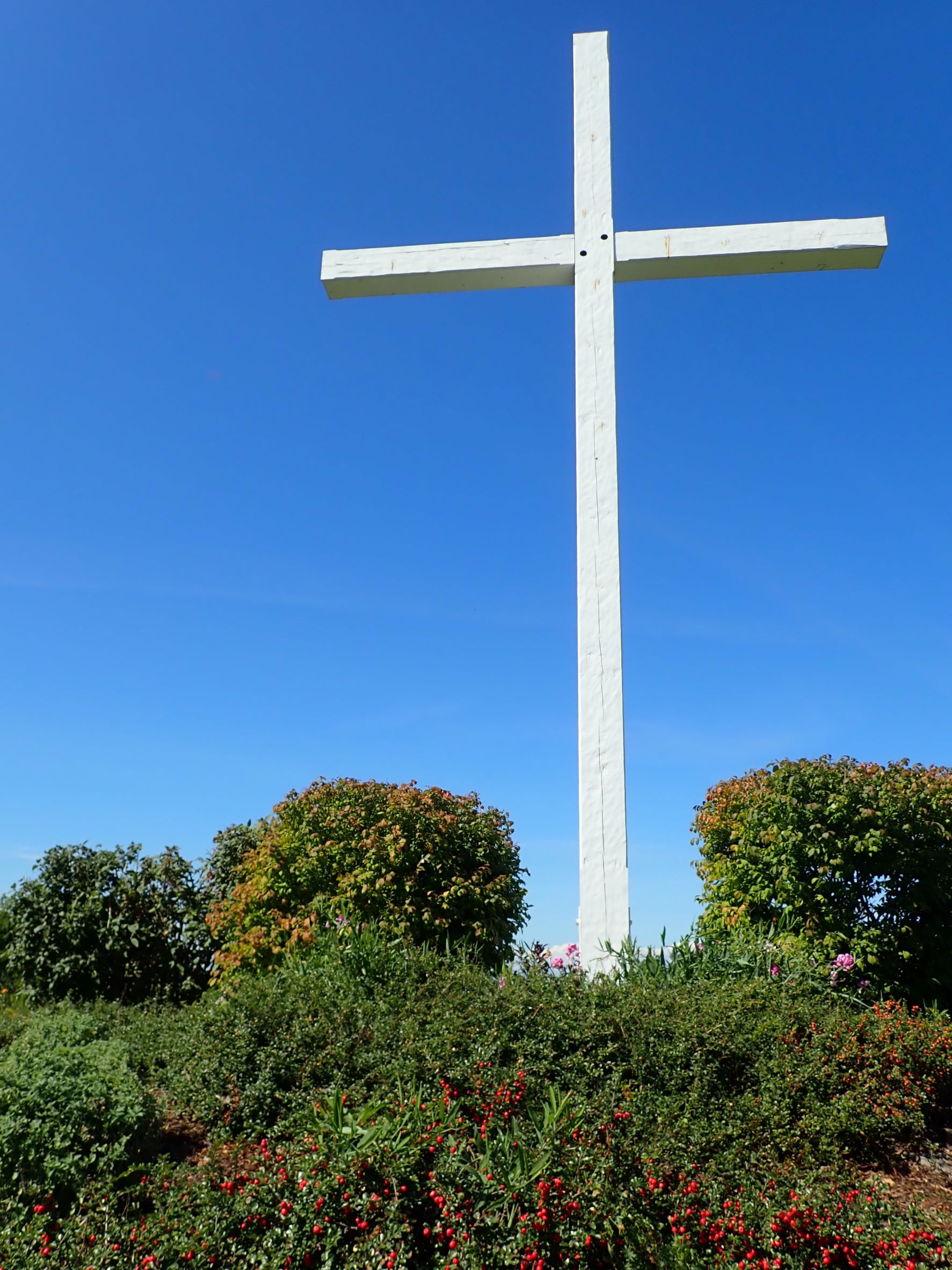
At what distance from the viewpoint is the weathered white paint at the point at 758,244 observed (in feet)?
19.3

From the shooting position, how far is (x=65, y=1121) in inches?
142

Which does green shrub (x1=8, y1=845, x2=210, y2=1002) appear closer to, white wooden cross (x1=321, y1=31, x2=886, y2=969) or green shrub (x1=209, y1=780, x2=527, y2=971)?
green shrub (x1=209, y1=780, x2=527, y2=971)

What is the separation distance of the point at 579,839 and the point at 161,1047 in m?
2.64

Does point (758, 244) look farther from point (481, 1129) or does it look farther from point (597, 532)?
point (481, 1129)

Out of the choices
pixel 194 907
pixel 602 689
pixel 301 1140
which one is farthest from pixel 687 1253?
pixel 194 907

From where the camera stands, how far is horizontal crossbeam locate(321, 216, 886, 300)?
233 inches

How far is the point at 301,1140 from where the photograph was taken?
334 cm

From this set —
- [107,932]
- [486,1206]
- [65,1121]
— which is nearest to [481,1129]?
[486,1206]

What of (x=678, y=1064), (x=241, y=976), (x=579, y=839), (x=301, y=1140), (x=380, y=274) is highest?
(x=380, y=274)

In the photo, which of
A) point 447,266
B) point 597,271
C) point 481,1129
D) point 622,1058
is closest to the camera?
Result: point 481,1129

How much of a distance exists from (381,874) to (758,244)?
17.2ft

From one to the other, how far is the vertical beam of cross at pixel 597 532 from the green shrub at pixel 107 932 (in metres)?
5.29

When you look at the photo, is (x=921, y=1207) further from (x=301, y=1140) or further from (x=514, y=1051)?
(x=301, y=1140)

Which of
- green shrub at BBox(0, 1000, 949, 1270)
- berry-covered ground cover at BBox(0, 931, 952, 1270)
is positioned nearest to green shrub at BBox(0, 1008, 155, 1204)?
berry-covered ground cover at BBox(0, 931, 952, 1270)
